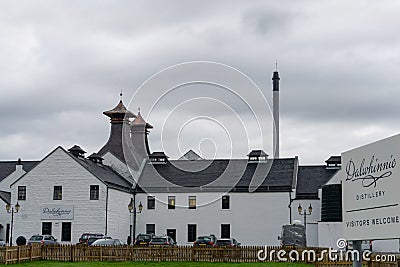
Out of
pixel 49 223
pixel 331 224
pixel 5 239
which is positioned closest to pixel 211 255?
pixel 331 224

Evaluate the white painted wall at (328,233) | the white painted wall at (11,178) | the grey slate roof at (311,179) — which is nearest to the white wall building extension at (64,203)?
the white painted wall at (11,178)

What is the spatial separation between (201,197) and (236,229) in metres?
4.88

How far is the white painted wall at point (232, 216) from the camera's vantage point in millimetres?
68000

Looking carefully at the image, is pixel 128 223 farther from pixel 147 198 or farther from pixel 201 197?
pixel 201 197

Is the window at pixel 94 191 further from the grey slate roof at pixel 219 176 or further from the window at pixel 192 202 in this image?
the window at pixel 192 202

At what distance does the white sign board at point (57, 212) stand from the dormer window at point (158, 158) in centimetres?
1501

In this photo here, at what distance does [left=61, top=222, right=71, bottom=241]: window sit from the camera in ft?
212

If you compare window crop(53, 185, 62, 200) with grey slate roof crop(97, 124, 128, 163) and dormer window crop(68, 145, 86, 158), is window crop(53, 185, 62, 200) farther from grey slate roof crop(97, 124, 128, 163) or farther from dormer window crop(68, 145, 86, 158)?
grey slate roof crop(97, 124, 128, 163)

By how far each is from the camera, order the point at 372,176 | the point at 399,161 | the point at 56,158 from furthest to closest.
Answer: the point at 56,158 < the point at 372,176 < the point at 399,161

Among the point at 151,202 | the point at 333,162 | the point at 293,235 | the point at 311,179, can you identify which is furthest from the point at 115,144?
the point at 293,235

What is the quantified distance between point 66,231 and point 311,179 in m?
25.0

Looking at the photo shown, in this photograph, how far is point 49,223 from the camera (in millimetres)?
65062

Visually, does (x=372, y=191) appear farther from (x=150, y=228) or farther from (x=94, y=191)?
(x=150, y=228)

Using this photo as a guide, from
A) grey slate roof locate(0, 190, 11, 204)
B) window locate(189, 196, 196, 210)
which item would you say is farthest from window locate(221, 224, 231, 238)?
grey slate roof locate(0, 190, 11, 204)
